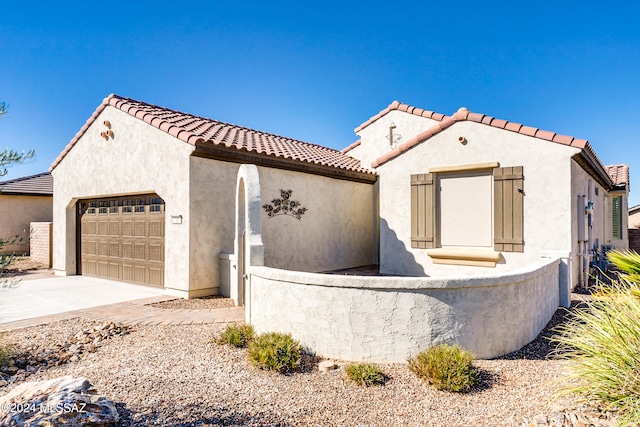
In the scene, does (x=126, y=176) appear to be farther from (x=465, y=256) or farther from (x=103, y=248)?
(x=465, y=256)

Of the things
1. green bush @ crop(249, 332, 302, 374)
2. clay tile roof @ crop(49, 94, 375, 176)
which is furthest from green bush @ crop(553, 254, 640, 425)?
clay tile roof @ crop(49, 94, 375, 176)

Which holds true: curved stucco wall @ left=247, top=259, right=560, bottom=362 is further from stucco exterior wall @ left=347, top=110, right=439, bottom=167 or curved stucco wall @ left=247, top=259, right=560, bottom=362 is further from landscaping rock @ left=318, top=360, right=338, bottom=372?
stucco exterior wall @ left=347, top=110, right=439, bottom=167

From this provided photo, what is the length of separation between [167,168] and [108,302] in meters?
3.48

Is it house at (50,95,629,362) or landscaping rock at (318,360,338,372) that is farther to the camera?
Result: house at (50,95,629,362)

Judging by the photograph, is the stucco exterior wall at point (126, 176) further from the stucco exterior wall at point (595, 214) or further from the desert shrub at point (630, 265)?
the stucco exterior wall at point (595, 214)

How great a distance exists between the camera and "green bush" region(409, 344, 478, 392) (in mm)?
4051

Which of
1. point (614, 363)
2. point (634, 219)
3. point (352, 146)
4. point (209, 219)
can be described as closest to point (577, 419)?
point (614, 363)

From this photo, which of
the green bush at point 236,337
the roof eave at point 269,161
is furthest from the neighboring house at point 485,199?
the green bush at point 236,337

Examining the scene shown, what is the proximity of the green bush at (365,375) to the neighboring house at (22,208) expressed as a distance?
18.1 meters

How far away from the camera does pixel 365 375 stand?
421 centimetres

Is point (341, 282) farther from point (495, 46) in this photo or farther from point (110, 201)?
point (495, 46)

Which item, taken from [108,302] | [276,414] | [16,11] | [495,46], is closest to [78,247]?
[108,302]

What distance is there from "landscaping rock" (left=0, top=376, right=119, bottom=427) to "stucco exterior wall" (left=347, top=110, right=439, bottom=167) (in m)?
12.9

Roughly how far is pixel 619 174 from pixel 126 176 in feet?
62.5
